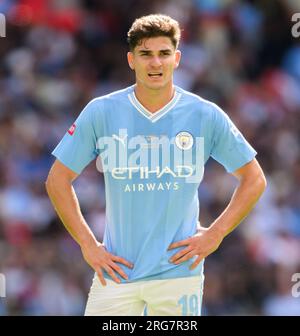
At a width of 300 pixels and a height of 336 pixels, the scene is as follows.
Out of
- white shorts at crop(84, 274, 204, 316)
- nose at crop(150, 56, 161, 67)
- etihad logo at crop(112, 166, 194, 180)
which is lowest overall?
white shorts at crop(84, 274, 204, 316)

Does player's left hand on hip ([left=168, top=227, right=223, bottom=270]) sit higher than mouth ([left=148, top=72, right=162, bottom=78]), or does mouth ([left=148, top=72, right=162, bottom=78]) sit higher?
mouth ([left=148, top=72, right=162, bottom=78])

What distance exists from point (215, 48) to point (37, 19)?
6.86ft

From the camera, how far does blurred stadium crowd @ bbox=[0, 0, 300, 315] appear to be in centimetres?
950

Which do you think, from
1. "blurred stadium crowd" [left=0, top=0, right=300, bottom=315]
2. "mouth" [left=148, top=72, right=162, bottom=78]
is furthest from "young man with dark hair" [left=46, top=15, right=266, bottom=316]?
"blurred stadium crowd" [left=0, top=0, right=300, bottom=315]

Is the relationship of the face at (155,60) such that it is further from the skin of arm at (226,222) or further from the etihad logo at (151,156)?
the skin of arm at (226,222)

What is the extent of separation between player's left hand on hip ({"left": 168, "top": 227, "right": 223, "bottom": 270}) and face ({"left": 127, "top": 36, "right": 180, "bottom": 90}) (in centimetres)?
84

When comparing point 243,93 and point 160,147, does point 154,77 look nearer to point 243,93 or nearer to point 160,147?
point 160,147

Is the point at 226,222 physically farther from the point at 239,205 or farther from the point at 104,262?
the point at 104,262

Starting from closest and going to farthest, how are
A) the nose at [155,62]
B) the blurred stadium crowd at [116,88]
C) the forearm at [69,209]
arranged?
the nose at [155,62] → the forearm at [69,209] → the blurred stadium crowd at [116,88]

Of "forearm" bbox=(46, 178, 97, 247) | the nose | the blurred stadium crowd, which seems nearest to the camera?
the nose

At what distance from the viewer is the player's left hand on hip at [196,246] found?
5.52 metres

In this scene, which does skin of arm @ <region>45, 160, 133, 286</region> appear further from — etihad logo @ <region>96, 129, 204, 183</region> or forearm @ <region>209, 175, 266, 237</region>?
forearm @ <region>209, 175, 266, 237</region>

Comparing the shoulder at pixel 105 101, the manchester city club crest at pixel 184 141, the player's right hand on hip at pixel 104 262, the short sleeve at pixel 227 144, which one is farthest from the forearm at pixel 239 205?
the shoulder at pixel 105 101

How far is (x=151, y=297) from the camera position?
18.2 ft
